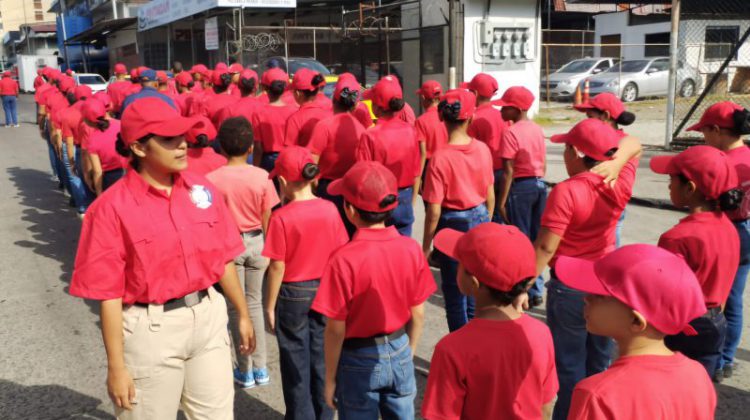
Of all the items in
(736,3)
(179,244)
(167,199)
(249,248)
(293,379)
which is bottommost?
(293,379)

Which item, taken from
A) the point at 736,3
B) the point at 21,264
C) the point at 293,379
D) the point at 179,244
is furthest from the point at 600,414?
the point at 736,3

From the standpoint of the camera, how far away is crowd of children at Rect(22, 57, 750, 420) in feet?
6.31

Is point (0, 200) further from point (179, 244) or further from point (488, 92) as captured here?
point (179, 244)

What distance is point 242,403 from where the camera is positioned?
14.1ft

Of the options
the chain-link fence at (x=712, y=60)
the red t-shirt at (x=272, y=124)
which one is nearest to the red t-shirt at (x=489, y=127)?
the red t-shirt at (x=272, y=124)

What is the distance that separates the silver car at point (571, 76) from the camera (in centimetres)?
2319

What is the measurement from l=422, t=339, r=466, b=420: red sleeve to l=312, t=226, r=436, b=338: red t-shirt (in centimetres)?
63

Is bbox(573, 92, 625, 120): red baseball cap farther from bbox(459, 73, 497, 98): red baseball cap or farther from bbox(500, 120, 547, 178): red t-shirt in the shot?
bbox(459, 73, 497, 98): red baseball cap

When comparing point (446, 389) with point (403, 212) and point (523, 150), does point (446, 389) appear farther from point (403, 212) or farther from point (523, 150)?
point (523, 150)

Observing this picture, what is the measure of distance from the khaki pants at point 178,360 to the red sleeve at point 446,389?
119 centimetres

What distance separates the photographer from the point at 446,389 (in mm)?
2262

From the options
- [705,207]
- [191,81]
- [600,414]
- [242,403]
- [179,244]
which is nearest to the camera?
[600,414]

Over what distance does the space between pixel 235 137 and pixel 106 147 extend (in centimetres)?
320

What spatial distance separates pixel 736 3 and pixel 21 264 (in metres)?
14.1
